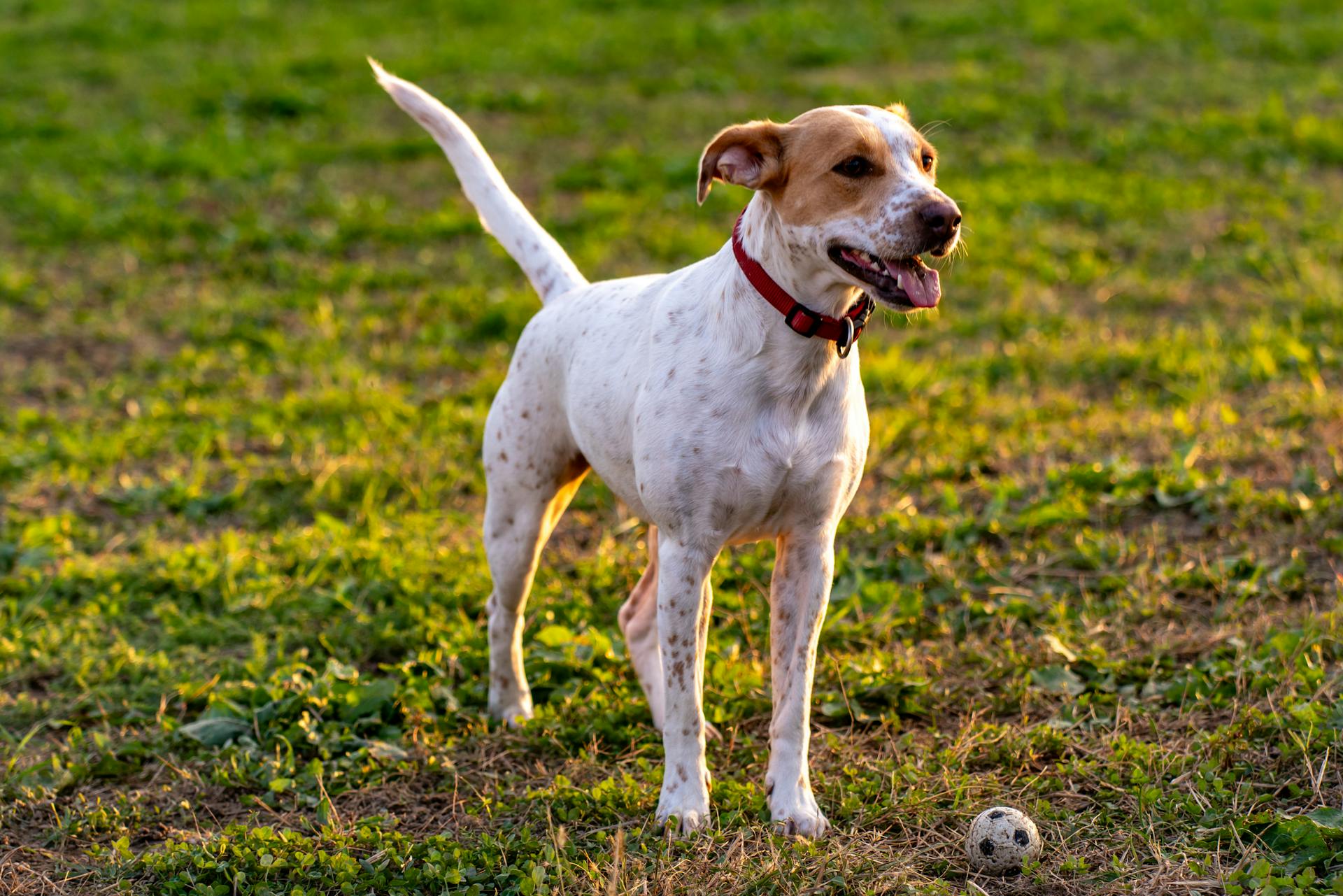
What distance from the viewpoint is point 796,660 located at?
349 cm

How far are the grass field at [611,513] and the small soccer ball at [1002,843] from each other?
5cm

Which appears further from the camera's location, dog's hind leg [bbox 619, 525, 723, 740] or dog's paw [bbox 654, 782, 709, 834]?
dog's hind leg [bbox 619, 525, 723, 740]

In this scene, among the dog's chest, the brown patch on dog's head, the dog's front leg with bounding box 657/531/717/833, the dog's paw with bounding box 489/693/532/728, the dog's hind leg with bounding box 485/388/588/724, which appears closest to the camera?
the brown patch on dog's head

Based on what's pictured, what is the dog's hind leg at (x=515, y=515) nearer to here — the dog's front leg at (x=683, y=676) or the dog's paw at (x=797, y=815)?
the dog's front leg at (x=683, y=676)

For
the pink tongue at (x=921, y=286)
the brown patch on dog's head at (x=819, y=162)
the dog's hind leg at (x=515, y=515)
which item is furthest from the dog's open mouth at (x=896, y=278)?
the dog's hind leg at (x=515, y=515)

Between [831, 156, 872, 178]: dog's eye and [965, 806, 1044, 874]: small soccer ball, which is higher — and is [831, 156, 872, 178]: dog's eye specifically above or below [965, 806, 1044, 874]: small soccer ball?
above

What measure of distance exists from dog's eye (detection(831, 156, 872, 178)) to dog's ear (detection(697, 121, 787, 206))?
0.15 meters

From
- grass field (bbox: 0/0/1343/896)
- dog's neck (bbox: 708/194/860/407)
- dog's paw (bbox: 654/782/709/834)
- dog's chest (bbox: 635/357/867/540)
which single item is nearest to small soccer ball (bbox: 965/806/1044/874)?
grass field (bbox: 0/0/1343/896)

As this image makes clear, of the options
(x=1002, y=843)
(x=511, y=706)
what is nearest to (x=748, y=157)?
(x=1002, y=843)

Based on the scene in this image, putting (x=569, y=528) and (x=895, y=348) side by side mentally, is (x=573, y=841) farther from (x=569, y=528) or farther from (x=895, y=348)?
(x=895, y=348)

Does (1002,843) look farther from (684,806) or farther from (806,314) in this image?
(806,314)

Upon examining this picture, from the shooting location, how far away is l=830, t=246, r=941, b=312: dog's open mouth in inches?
119

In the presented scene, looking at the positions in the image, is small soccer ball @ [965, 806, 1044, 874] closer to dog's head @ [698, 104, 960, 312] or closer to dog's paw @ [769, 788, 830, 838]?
dog's paw @ [769, 788, 830, 838]

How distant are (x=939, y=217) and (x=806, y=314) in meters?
0.40
